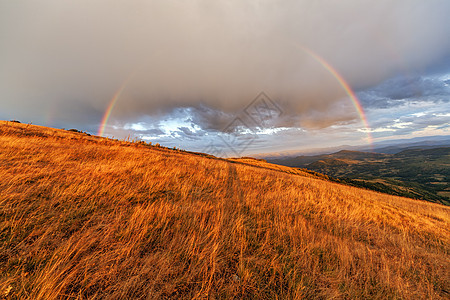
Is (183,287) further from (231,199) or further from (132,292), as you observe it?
(231,199)

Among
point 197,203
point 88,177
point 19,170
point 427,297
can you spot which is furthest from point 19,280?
point 427,297

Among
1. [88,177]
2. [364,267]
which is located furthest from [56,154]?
[364,267]

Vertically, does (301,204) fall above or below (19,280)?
below

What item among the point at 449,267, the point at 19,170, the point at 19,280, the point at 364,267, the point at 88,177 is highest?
the point at 19,170

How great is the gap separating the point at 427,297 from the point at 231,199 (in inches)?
161

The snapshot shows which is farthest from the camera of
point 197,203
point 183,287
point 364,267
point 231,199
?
point 231,199

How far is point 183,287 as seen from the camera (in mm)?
1971

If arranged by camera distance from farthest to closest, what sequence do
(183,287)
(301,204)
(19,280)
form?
1. (301,204)
2. (183,287)
3. (19,280)

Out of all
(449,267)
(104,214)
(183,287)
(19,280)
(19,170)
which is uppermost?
(19,170)

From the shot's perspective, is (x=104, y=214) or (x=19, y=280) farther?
(x=104, y=214)

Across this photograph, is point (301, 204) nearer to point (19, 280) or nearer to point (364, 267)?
point (364, 267)

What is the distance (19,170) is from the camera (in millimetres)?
4766

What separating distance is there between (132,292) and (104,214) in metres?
2.11

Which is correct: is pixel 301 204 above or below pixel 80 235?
below
